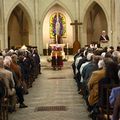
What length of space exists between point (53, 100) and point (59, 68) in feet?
37.4

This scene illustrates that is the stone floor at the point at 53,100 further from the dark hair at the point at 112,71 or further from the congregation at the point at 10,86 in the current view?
A: the dark hair at the point at 112,71

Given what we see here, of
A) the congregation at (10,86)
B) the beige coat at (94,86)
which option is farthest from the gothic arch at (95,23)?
the beige coat at (94,86)

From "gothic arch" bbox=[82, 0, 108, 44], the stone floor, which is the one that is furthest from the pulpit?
"gothic arch" bbox=[82, 0, 108, 44]

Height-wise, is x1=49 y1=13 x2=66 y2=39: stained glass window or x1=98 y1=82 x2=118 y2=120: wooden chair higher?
x1=49 y1=13 x2=66 y2=39: stained glass window

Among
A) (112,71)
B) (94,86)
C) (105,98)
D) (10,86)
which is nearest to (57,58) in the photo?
(10,86)

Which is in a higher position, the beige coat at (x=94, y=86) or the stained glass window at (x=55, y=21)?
the stained glass window at (x=55, y=21)

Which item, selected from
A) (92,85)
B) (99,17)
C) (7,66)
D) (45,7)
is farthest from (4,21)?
(92,85)

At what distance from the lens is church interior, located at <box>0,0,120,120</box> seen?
323 inches

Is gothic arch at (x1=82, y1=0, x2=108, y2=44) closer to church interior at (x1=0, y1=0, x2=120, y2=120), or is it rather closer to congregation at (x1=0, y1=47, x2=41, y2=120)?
church interior at (x1=0, y1=0, x2=120, y2=120)

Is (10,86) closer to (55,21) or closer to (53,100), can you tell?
(53,100)

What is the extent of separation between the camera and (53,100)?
40.8 ft

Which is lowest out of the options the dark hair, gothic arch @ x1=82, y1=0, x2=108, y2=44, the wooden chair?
the wooden chair

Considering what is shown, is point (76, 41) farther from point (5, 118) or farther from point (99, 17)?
point (5, 118)

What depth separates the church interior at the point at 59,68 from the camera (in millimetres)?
8203
